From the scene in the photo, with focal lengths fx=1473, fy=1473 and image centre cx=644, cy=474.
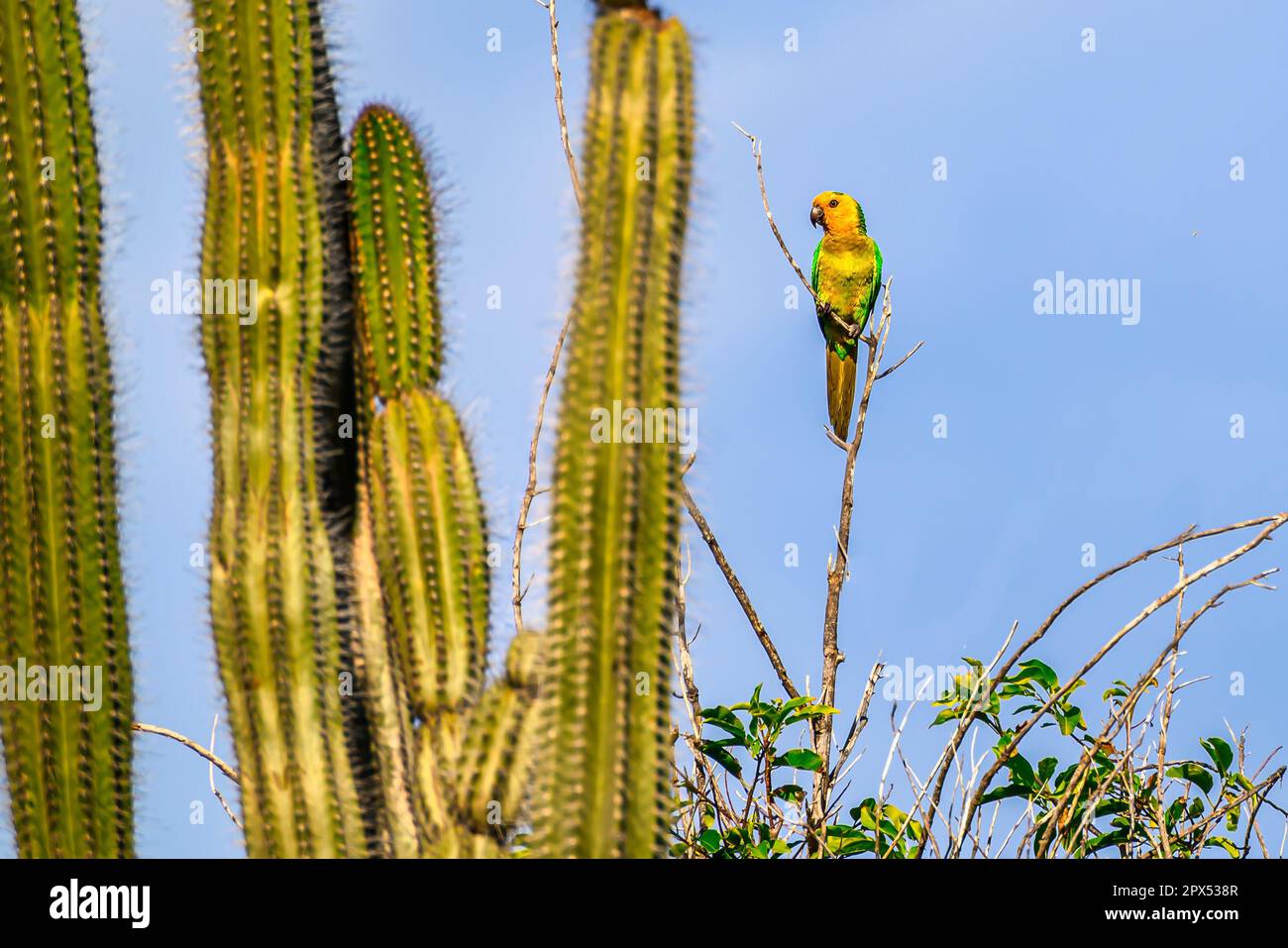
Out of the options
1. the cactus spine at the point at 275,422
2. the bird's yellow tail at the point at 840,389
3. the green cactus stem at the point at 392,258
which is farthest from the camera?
the bird's yellow tail at the point at 840,389

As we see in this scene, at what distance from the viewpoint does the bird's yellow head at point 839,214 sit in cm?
1043

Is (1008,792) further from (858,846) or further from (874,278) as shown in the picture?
(874,278)

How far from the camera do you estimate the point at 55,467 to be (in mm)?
3744

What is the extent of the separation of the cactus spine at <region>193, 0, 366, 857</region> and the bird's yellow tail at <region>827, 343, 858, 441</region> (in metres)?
6.18

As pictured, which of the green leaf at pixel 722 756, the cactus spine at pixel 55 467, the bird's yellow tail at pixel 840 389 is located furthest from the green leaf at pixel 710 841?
the bird's yellow tail at pixel 840 389

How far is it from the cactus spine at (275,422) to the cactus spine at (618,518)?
781 mm

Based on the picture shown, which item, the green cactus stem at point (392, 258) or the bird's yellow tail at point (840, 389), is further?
the bird's yellow tail at point (840, 389)

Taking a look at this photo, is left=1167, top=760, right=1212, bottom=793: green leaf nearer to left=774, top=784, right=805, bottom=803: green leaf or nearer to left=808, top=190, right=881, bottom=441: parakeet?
left=774, top=784, right=805, bottom=803: green leaf

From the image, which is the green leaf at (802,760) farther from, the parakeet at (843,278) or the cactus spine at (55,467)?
the parakeet at (843,278)

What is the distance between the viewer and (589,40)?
3414mm

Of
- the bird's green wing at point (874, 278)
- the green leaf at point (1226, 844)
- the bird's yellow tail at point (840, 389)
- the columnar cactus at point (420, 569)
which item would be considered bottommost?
the green leaf at point (1226, 844)

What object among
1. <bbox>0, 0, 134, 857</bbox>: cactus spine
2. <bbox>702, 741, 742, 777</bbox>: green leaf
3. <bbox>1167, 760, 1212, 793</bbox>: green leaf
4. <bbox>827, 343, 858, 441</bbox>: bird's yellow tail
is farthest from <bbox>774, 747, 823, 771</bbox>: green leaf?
<bbox>827, 343, 858, 441</bbox>: bird's yellow tail
